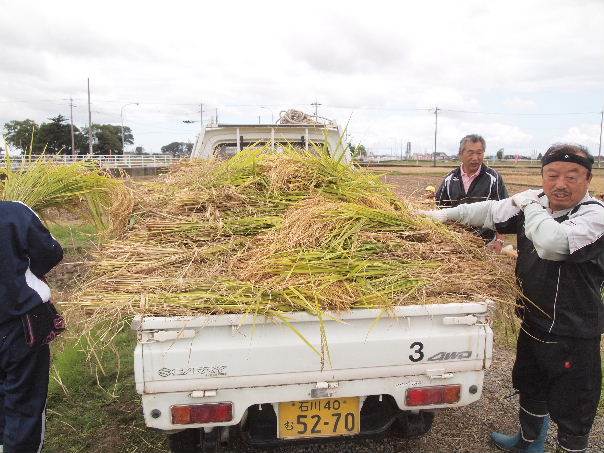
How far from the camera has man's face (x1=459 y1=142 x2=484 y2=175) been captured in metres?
3.98

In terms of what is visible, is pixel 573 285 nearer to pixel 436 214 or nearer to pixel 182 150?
pixel 436 214

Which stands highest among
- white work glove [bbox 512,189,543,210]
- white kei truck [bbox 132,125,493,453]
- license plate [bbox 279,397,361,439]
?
white work glove [bbox 512,189,543,210]

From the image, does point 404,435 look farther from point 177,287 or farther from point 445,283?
point 177,287

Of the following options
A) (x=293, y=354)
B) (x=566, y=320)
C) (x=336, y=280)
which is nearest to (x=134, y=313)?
(x=293, y=354)

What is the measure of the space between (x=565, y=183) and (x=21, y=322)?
2.83 m

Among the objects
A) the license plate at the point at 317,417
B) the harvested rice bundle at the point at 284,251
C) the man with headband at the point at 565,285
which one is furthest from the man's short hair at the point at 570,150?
the license plate at the point at 317,417

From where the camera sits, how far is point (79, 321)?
2238 millimetres

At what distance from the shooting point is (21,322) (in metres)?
2.51

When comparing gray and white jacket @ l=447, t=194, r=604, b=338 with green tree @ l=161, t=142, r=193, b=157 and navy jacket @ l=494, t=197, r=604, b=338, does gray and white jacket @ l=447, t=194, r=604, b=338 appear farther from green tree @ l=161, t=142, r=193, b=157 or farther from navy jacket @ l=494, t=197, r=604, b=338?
green tree @ l=161, t=142, r=193, b=157

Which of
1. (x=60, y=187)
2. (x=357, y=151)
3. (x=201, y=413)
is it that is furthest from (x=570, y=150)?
(x=60, y=187)

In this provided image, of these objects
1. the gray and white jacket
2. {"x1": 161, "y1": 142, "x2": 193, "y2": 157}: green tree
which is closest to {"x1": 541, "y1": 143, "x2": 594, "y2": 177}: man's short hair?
the gray and white jacket

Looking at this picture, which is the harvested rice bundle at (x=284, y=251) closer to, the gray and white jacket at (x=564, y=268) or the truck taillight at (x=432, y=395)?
the gray and white jacket at (x=564, y=268)

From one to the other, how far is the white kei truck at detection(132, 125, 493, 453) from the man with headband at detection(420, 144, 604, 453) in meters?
0.52

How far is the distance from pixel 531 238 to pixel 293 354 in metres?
1.36
